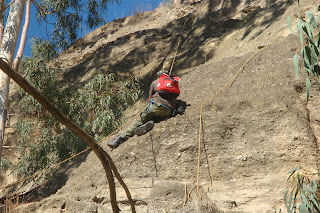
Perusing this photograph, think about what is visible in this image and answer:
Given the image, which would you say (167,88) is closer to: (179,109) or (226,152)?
(179,109)

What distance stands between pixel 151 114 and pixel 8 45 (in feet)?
11.7

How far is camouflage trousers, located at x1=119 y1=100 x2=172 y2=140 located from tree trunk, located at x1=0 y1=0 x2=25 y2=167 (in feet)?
8.14

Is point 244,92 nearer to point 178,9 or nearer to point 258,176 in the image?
point 258,176

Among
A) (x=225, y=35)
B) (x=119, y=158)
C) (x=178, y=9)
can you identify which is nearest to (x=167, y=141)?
(x=119, y=158)

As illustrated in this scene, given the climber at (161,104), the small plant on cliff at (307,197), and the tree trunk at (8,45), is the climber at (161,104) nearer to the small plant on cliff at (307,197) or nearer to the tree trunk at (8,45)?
the small plant on cliff at (307,197)

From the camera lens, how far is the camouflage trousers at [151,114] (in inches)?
249

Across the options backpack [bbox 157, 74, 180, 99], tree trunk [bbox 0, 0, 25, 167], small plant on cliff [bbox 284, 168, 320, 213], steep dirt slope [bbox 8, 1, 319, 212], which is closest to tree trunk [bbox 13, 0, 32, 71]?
tree trunk [bbox 0, 0, 25, 167]

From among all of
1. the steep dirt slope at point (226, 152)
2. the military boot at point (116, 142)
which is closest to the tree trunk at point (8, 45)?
the steep dirt slope at point (226, 152)

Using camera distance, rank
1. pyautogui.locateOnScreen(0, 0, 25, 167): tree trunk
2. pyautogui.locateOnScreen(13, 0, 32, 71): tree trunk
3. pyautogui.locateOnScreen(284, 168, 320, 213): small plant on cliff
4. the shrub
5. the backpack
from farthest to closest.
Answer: the shrub < pyautogui.locateOnScreen(13, 0, 32, 71): tree trunk < pyautogui.locateOnScreen(0, 0, 25, 167): tree trunk < the backpack < pyautogui.locateOnScreen(284, 168, 320, 213): small plant on cliff

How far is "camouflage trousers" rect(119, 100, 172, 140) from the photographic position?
632 cm

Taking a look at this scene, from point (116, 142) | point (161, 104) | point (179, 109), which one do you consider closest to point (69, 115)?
point (116, 142)

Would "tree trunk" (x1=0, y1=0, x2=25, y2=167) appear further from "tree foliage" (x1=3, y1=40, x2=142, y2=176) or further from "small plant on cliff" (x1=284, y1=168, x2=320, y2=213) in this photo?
"small plant on cliff" (x1=284, y1=168, x2=320, y2=213)

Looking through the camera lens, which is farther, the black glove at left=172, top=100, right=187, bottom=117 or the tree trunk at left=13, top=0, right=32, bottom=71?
the tree trunk at left=13, top=0, right=32, bottom=71

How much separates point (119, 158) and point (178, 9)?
11542 millimetres
